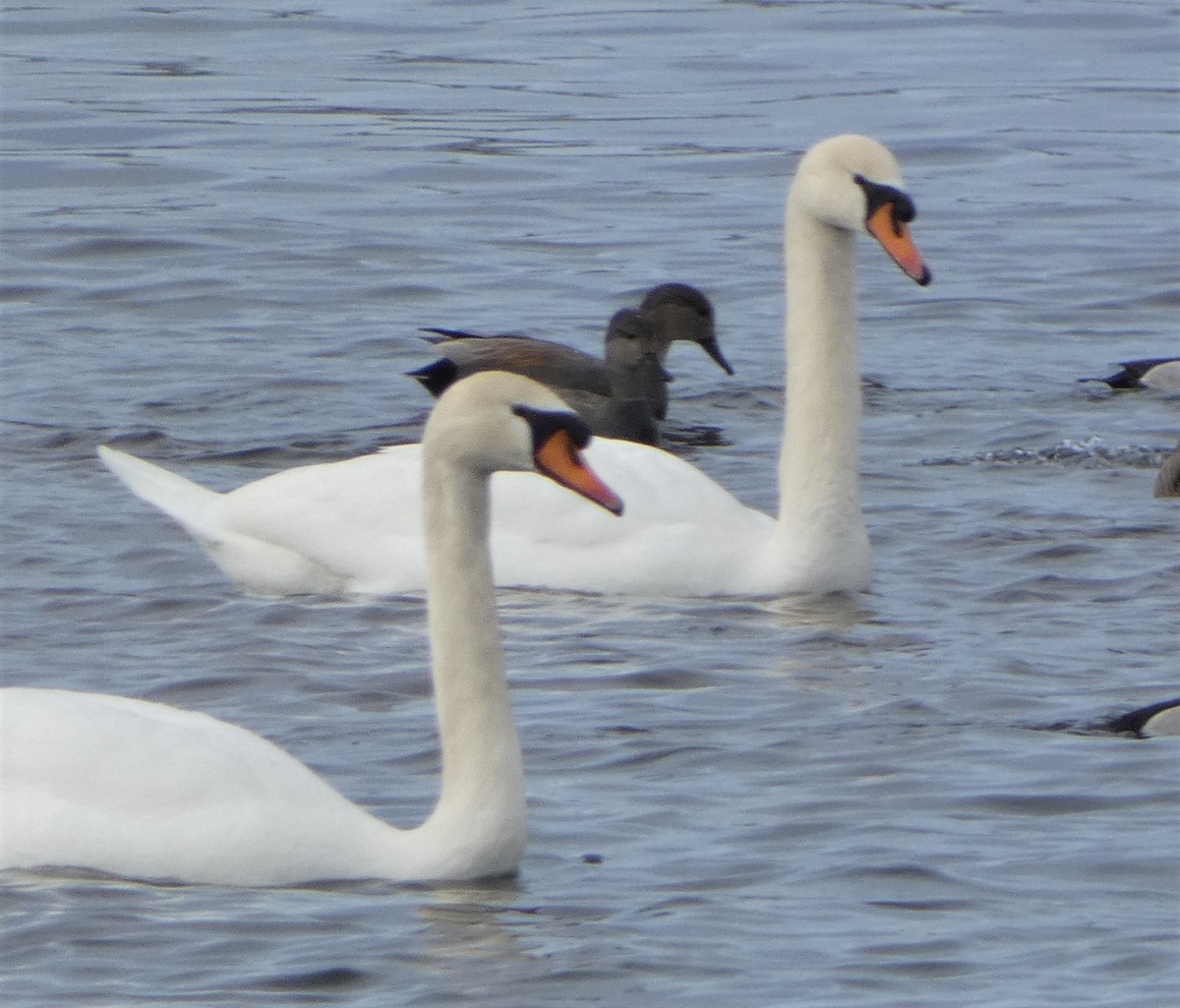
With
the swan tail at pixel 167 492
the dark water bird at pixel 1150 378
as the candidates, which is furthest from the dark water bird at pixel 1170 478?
the swan tail at pixel 167 492

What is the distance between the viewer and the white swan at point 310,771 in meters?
6.37

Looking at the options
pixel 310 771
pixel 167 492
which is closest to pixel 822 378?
pixel 167 492

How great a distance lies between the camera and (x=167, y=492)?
934 cm

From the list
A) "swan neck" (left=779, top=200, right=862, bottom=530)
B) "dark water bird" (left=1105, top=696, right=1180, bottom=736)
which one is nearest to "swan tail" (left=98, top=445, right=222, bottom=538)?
"swan neck" (left=779, top=200, right=862, bottom=530)

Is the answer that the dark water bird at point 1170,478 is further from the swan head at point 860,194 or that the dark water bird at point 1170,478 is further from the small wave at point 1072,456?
the swan head at point 860,194

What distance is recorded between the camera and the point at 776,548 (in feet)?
30.8

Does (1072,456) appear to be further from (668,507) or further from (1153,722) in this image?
(1153,722)

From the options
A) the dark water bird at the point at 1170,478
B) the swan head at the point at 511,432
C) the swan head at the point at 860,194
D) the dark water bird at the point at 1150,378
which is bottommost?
the dark water bird at the point at 1170,478

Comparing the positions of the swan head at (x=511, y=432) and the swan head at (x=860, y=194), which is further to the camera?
the swan head at (x=860, y=194)

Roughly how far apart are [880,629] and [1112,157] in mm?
11036

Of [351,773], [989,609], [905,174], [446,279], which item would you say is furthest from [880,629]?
[905,174]

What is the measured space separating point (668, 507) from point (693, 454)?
258 cm

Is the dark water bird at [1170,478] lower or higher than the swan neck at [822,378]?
lower

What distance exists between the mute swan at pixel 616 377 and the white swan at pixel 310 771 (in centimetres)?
508
